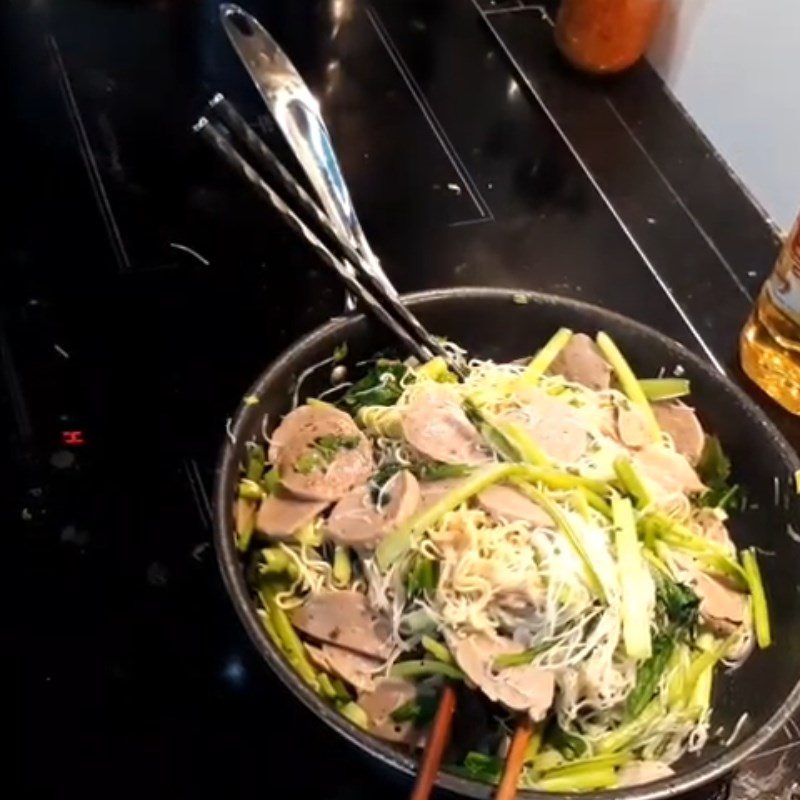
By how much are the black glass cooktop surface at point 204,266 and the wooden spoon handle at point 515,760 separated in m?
0.07

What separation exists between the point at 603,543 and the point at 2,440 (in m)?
0.39

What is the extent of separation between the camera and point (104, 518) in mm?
826

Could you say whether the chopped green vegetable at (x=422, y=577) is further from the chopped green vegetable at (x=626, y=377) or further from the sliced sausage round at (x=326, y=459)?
the chopped green vegetable at (x=626, y=377)

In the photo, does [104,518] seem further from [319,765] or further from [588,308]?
[588,308]

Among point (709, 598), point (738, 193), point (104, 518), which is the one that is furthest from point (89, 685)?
point (738, 193)

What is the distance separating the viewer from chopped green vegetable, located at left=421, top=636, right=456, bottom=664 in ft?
2.24

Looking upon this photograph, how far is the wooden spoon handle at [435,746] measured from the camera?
0.60 metres

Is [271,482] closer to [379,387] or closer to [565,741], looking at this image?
[379,387]

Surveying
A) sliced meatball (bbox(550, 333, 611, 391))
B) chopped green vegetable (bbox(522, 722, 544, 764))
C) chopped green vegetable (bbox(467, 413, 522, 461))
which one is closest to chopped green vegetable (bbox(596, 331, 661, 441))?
sliced meatball (bbox(550, 333, 611, 391))

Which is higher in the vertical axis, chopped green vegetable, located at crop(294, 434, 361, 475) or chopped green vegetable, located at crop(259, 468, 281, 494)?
chopped green vegetable, located at crop(294, 434, 361, 475)

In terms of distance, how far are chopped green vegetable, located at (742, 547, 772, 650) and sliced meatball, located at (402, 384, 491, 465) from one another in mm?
166

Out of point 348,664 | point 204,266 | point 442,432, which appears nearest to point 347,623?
point 348,664

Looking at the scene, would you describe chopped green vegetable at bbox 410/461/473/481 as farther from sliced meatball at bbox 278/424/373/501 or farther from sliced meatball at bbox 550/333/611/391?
sliced meatball at bbox 550/333/611/391

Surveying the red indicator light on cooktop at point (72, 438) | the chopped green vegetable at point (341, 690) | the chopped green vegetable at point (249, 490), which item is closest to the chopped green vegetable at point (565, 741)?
the chopped green vegetable at point (341, 690)
